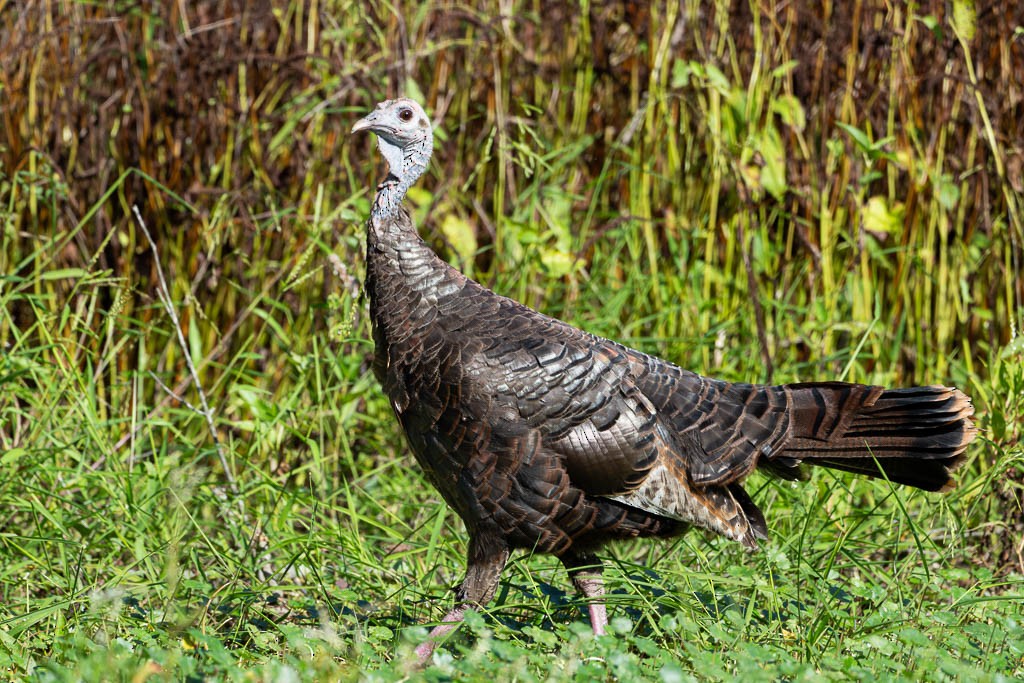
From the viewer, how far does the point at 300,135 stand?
5.24 meters

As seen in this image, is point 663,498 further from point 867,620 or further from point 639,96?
point 639,96

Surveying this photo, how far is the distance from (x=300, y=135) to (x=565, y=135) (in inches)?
52.3

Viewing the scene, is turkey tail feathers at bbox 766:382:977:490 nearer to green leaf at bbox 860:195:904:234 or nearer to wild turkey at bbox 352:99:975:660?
wild turkey at bbox 352:99:975:660

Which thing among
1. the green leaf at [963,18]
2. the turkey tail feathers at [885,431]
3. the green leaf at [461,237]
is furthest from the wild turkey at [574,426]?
the green leaf at [963,18]

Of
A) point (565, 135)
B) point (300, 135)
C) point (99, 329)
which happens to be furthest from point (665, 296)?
point (99, 329)

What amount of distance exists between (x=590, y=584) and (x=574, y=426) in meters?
0.60

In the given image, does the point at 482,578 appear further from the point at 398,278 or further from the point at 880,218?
the point at 880,218

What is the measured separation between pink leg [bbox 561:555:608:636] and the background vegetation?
15.8 inches

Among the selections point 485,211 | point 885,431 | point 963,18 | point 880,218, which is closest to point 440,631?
point 885,431

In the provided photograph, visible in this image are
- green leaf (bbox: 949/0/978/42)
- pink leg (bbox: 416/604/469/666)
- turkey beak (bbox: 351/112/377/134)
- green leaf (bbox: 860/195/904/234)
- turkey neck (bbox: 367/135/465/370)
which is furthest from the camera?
green leaf (bbox: 860/195/904/234)

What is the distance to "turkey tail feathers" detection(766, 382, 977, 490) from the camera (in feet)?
11.3

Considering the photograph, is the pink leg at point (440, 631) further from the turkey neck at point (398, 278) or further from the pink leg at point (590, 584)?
the turkey neck at point (398, 278)

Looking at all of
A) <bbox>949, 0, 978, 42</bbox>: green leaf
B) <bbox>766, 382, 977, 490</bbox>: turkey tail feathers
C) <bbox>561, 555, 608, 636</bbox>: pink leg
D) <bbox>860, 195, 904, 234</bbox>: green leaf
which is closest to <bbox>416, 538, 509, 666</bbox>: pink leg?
<bbox>561, 555, 608, 636</bbox>: pink leg

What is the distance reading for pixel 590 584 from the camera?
365 cm
